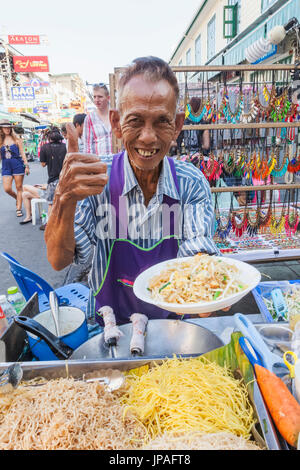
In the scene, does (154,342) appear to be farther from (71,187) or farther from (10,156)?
(10,156)

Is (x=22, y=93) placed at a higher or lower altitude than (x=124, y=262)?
higher

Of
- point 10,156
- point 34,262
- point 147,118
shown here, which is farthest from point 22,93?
point 147,118

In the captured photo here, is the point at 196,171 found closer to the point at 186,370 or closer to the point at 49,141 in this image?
the point at 186,370

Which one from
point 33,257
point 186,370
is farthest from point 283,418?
point 33,257

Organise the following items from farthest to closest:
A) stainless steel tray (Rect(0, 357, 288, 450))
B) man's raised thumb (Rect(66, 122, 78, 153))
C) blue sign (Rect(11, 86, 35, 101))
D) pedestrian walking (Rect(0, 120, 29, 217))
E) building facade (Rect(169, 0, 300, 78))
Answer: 1. blue sign (Rect(11, 86, 35, 101))
2. pedestrian walking (Rect(0, 120, 29, 217))
3. building facade (Rect(169, 0, 300, 78))
4. man's raised thumb (Rect(66, 122, 78, 153))
5. stainless steel tray (Rect(0, 357, 288, 450))

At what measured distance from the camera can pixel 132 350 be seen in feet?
4.49

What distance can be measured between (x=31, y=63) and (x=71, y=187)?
31.8m

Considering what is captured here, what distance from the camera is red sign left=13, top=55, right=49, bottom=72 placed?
26562mm

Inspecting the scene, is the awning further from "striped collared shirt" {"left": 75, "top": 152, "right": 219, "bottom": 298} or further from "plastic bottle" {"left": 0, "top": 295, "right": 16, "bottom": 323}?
"plastic bottle" {"left": 0, "top": 295, "right": 16, "bottom": 323}

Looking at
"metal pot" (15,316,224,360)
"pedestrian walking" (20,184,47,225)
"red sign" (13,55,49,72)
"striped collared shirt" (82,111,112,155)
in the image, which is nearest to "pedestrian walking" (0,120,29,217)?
"pedestrian walking" (20,184,47,225)

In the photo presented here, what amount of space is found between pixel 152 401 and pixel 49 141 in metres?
7.01

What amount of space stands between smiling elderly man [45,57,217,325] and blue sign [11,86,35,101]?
2542 centimetres

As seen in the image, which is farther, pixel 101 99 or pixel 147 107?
pixel 101 99

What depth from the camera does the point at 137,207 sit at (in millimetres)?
1762
